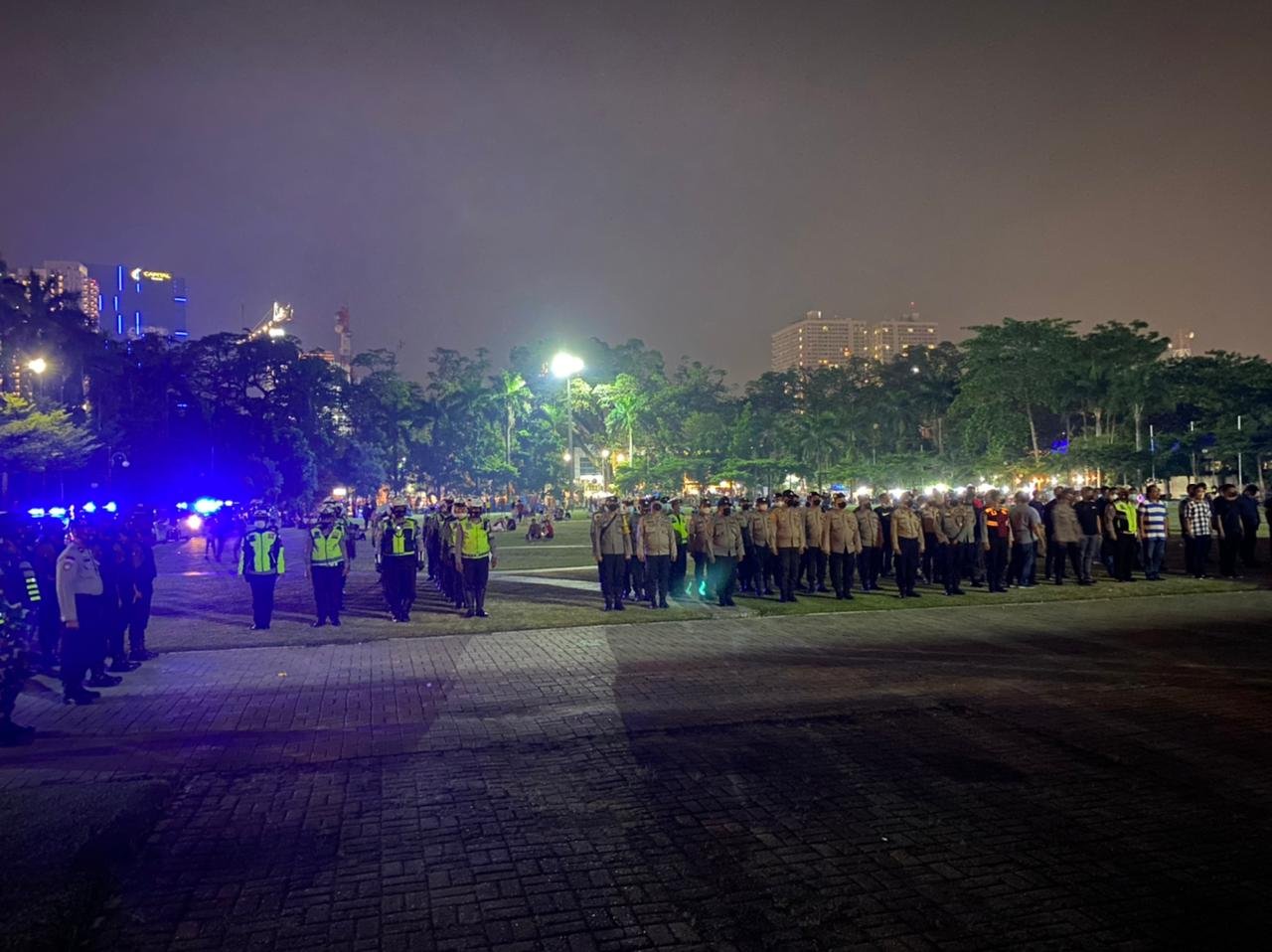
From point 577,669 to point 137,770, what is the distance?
15.8ft

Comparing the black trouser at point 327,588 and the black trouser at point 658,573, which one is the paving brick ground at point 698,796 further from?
the black trouser at point 658,573

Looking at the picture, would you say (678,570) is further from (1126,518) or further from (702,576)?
(1126,518)

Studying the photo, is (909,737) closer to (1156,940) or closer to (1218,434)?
(1156,940)

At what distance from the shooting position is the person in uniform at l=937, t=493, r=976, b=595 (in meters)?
17.5

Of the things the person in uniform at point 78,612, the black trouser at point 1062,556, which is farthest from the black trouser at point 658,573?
the person in uniform at point 78,612

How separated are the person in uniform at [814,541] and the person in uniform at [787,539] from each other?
22 cm

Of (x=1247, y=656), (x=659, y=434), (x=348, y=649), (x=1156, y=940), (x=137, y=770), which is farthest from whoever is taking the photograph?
(x=659, y=434)

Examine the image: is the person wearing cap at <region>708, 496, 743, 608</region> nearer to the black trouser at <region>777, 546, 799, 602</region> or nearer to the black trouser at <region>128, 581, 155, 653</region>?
the black trouser at <region>777, 546, 799, 602</region>

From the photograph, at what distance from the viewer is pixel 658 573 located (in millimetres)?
16547

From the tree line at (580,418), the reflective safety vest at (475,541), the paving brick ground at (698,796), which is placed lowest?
the paving brick ground at (698,796)

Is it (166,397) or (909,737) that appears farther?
(166,397)

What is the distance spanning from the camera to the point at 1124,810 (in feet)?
20.1

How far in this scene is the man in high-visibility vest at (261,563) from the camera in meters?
14.5

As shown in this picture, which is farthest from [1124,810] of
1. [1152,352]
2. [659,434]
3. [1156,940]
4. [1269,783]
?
[659,434]
